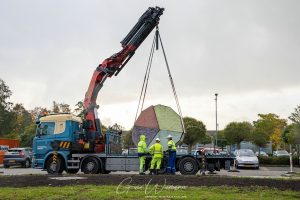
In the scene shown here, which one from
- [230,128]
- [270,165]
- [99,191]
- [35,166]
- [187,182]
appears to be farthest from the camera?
[230,128]

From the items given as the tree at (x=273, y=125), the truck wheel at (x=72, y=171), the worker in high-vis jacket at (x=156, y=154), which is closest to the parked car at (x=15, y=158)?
the truck wheel at (x=72, y=171)

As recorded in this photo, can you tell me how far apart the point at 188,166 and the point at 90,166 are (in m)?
4.78

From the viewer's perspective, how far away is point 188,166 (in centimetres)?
2014

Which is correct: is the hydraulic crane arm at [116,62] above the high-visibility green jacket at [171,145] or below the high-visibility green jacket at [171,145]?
above

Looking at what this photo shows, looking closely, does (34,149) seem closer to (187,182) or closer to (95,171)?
(95,171)

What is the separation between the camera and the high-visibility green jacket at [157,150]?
760 inches

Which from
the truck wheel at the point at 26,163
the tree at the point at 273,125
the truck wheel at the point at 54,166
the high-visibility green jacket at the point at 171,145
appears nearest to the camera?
the high-visibility green jacket at the point at 171,145

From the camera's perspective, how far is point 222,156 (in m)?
20.1

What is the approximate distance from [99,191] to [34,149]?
10173 millimetres

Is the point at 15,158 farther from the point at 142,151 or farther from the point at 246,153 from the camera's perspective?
the point at 246,153

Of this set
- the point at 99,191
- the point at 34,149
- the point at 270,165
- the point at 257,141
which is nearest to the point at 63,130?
the point at 34,149

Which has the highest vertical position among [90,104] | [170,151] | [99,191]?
[90,104]

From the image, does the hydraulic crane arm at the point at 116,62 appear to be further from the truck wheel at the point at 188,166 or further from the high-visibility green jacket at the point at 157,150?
the truck wheel at the point at 188,166

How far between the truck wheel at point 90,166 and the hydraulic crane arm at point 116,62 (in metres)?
1.31
